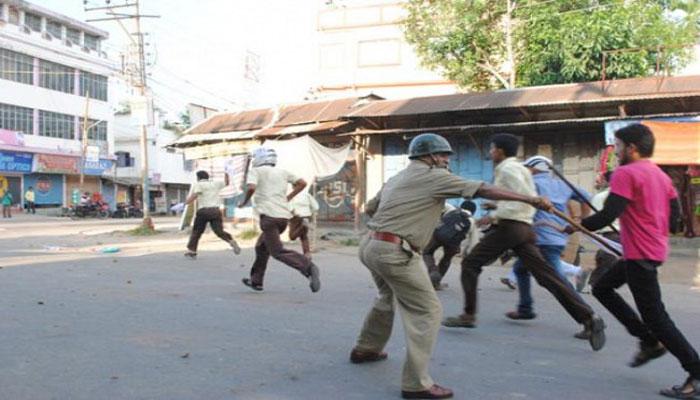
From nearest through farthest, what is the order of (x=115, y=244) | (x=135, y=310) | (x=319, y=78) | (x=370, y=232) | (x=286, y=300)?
(x=370, y=232), (x=135, y=310), (x=286, y=300), (x=115, y=244), (x=319, y=78)

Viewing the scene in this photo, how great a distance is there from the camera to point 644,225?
12.4ft

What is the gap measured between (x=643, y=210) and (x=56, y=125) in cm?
4011

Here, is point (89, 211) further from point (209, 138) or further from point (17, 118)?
point (209, 138)

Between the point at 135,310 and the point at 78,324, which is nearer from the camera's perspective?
the point at 78,324

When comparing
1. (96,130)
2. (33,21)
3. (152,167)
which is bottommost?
(152,167)

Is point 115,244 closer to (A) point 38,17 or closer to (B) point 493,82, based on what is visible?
(B) point 493,82

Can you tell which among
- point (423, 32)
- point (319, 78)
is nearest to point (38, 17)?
point (319, 78)

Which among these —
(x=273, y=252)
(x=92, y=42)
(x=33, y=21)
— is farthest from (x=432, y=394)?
(x=92, y=42)

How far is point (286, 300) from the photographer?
6758mm

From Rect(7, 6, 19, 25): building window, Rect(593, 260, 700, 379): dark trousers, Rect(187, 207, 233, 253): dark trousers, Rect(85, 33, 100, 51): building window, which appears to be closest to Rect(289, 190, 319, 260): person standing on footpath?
Rect(187, 207, 233, 253): dark trousers

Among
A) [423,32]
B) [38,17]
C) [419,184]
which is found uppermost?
[38,17]

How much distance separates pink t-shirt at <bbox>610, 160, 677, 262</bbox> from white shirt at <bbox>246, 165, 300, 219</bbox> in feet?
13.4

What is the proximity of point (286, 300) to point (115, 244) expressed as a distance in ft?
30.8

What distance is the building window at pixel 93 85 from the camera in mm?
40656
